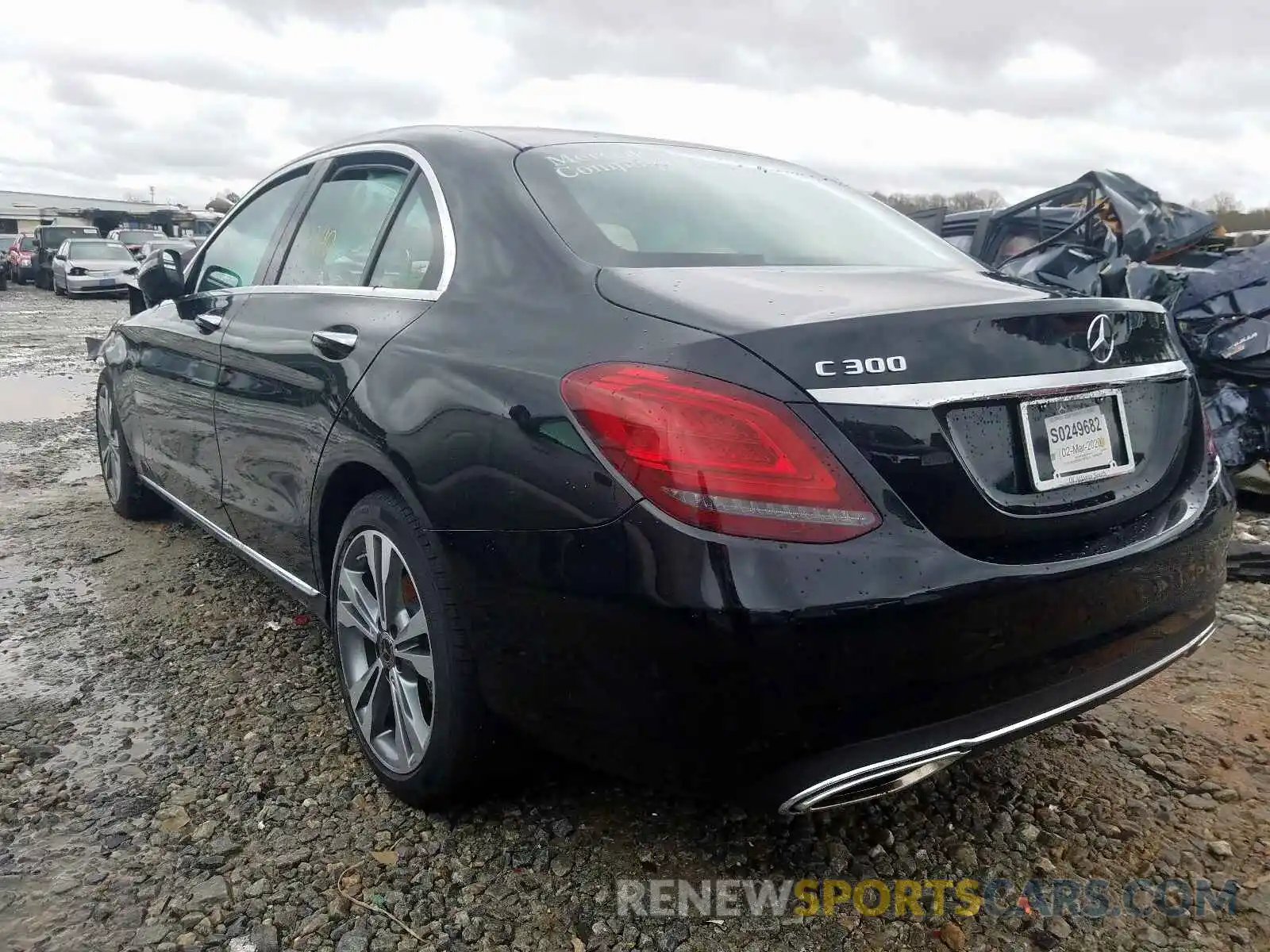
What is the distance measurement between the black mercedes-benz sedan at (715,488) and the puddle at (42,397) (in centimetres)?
676

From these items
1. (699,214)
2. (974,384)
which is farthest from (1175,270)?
(974,384)

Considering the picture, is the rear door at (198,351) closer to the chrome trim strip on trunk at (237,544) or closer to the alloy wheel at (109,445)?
the chrome trim strip on trunk at (237,544)

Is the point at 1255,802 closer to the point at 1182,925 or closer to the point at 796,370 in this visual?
the point at 1182,925

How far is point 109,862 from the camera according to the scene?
2.19m

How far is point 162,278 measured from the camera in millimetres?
3814

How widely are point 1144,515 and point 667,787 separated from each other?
1.08m

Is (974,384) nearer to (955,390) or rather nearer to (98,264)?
(955,390)

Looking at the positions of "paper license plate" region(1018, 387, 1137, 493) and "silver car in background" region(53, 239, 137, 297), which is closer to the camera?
"paper license plate" region(1018, 387, 1137, 493)

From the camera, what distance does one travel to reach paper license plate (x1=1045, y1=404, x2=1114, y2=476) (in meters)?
1.84

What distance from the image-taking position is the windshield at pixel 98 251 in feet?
82.6

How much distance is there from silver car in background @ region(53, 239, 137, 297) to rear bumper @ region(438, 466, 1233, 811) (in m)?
25.7

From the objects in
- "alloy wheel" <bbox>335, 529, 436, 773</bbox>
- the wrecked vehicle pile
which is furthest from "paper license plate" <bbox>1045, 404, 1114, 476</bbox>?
the wrecked vehicle pile

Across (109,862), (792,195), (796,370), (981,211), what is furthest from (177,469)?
(981,211)

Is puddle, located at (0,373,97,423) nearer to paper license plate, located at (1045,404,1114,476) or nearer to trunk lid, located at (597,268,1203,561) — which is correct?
trunk lid, located at (597,268,1203,561)
